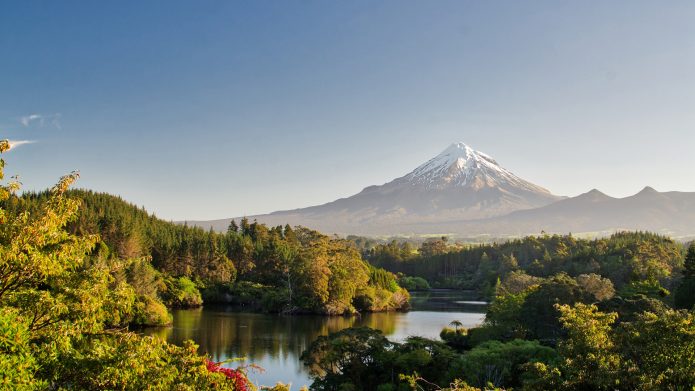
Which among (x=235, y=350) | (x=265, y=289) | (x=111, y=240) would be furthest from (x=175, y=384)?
(x=111, y=240)

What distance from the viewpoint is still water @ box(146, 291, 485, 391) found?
25688 millimetres

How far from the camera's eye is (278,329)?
37.4m

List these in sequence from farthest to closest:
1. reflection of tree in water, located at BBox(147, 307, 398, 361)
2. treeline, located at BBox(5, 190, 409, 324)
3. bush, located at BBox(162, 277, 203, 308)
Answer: bush, located at BBox(162, 277, 203, 308), treeline, located at BBox(5, 190, 409, 324), reflection of tree in water, located at BBox(147, 307, 398, 361)

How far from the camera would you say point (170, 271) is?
58.4m

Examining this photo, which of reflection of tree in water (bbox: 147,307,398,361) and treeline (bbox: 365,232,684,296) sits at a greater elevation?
treeline (bbox: 365,232,684,296)

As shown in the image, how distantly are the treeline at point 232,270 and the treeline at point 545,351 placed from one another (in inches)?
718

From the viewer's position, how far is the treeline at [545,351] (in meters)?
10.2

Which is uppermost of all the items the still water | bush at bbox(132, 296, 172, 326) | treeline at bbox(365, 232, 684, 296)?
treeline at bbox(365, 232, 684, 296)

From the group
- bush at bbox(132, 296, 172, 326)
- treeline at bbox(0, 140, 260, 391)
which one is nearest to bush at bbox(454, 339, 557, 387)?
treeline at bbox(0, 140, 260, 391)

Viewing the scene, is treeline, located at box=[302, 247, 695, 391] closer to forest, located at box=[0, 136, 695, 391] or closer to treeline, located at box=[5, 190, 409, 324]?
forest, located at box=[0, 136, 695, 391]

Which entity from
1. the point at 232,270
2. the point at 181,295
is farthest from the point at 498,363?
the point at 232,270

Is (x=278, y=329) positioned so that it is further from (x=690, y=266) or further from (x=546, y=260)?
(x=546, y=260)

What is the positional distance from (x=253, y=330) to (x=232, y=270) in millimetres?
26850

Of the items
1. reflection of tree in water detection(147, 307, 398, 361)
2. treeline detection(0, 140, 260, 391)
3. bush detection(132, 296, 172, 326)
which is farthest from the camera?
bush detection(132, 296, 172, 326)
